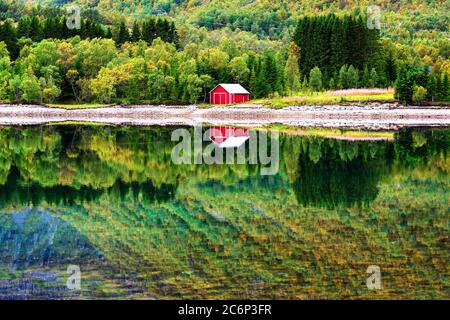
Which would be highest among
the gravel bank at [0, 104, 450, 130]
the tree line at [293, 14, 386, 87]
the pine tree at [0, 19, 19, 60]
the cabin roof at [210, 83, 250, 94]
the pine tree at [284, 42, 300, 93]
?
the pine tree at [0, 19, 19, 60]

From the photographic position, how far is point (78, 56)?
306 ft

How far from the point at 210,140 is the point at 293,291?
30.0 m

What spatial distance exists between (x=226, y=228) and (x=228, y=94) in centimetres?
6447

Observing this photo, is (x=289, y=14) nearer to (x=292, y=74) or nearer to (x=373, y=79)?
(x=292, y=74)

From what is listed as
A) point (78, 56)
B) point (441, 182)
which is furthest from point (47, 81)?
point (441, 182)

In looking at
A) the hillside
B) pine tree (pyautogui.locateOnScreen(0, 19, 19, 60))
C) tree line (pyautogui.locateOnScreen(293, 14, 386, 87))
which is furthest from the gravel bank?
the hillside

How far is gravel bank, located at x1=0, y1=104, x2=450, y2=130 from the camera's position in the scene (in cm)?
6731

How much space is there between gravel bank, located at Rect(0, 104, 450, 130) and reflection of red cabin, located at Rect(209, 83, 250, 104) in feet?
9.97

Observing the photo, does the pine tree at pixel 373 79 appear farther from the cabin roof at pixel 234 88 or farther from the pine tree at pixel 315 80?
the cabin roof at pixel 234 88

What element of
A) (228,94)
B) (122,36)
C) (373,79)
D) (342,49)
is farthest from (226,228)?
(122,36)

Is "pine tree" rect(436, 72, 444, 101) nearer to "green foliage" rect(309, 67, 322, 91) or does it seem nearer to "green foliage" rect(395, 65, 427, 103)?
"green foliage" rect(395, 65, 427, 103)

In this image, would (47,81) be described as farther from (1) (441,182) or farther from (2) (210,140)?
(1) (441,182)

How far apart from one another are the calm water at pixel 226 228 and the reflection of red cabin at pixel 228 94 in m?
50.3

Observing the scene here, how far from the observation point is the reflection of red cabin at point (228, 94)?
8162 centimetres
